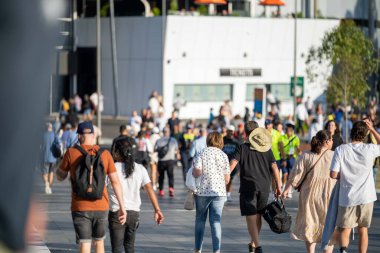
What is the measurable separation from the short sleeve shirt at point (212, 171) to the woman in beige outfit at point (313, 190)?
894 mm

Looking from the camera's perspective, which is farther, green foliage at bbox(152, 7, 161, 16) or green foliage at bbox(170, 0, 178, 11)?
green foliage at bbox(170, 0, 178, 11)

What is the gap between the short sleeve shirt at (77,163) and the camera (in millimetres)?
9359

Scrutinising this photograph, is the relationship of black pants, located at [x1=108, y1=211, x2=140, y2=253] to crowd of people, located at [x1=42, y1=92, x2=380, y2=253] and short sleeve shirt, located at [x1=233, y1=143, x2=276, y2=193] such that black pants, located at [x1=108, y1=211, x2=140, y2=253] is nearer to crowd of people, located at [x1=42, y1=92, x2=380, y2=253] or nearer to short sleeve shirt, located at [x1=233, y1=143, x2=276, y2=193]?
crowd of people, located at [x1=42, y1=92, x2=380, y2=253]

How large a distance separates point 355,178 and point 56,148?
44.8ft

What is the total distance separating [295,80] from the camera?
49.1m

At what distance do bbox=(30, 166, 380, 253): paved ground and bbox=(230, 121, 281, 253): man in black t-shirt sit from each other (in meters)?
1.11

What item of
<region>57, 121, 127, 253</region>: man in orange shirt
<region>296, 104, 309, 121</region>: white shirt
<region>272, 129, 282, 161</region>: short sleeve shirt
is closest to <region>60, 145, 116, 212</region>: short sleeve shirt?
<region>57, 121, 127, 253</region>: man in orange shirt

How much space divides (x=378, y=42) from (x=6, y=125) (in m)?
72.6

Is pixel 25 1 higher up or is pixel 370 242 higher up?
pixel 25 1

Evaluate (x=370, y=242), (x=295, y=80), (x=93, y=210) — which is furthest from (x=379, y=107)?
(x=93, y=210)

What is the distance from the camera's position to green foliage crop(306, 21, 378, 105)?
1782 inches

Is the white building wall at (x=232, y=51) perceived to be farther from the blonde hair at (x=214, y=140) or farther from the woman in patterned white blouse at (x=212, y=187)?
the woman in patterned white blouse at (x=212, y=187)

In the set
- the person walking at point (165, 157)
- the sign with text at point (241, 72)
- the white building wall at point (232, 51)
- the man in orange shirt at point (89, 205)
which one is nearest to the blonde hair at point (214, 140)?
the man in orange shirt at point (89, 205)

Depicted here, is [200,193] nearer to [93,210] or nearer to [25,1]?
[93,210]
